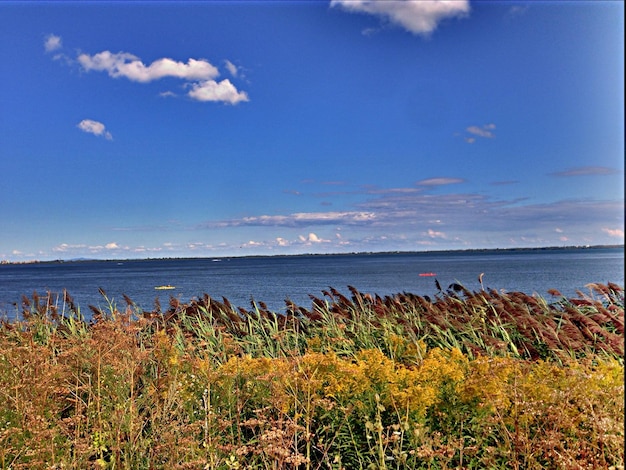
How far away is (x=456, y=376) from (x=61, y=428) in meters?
2.74

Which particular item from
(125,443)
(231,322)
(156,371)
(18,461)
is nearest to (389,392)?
(125,443)

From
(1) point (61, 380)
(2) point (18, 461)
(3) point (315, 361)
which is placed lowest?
(2) point (18, 461)

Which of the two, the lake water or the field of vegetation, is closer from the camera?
the field of vegetation

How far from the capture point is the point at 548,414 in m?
3.25

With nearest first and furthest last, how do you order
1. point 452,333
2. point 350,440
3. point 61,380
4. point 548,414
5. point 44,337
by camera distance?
point 548,414 → point 350,440 → point 61,380 → point 452,333 → point 44,337

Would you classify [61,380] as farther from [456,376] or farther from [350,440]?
[456,376]

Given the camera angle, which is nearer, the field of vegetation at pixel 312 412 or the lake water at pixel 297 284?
the field of vegetation at pixel 312 412

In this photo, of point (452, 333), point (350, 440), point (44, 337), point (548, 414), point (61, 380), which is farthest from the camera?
point (44, 337)

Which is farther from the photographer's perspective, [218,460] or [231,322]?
[231,322]

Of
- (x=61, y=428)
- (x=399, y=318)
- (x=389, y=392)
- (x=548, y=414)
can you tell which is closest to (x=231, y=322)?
(x=399, y=318)

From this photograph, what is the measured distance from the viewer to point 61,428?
12.0ft

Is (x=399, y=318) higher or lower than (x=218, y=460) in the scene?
higher

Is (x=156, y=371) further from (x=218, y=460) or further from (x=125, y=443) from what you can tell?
(x=218, y=460)

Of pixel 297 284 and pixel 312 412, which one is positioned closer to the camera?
pixel 312 412
